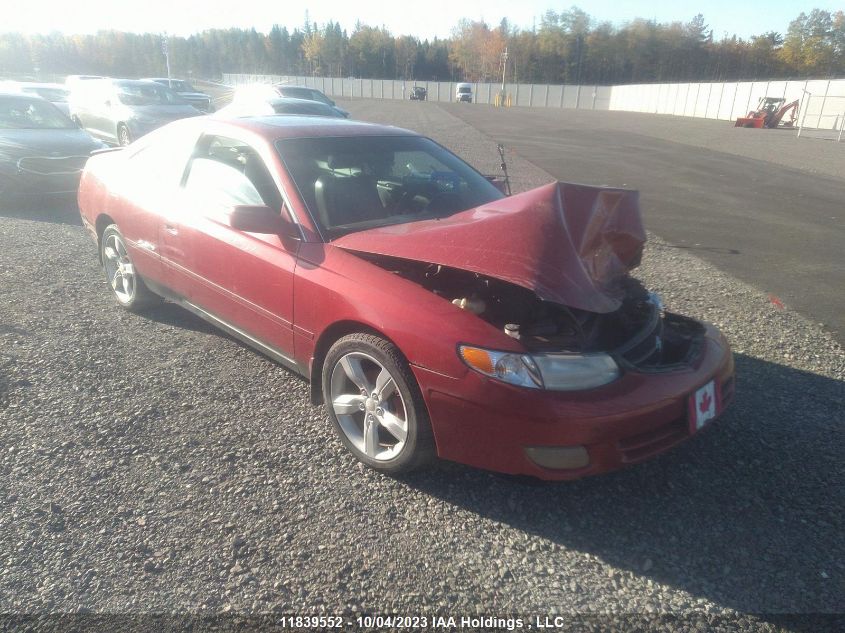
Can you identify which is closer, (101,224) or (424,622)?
(424,622)

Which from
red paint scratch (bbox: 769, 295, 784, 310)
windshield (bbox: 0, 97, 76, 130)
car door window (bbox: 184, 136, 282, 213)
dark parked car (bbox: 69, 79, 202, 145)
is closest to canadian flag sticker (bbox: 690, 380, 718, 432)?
car door window (bbox: 184, 136, 282, 213)

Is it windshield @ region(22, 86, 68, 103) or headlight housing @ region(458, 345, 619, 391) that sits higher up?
windshield @ region(22, 86, 68, 103)

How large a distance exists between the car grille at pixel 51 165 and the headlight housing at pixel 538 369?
8.49m

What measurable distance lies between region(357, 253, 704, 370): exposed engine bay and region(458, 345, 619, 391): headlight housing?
0.09m

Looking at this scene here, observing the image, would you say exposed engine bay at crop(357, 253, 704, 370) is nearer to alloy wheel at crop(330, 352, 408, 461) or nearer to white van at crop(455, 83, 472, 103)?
alloy wheel at crop(330, 352, 408, 461)

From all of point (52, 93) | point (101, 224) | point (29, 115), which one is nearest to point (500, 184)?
point (101, 224)

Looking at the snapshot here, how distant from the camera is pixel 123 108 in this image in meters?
13.8

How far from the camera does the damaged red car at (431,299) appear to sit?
A: 241cm

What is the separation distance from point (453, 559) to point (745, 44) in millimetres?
101411

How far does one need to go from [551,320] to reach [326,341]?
111 centimetres

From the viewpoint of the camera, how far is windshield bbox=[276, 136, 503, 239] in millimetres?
3336

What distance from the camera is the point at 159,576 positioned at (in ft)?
7.37

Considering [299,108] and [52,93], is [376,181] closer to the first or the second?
[299,108]

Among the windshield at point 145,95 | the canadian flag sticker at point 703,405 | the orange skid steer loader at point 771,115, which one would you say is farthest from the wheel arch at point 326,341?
the orange skid steer loader at point 771,115
